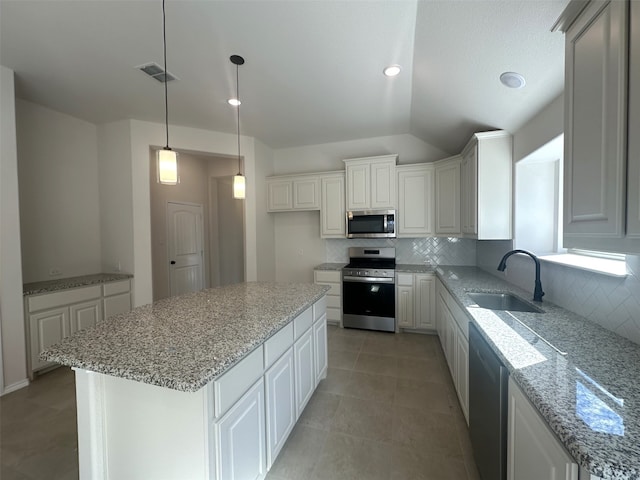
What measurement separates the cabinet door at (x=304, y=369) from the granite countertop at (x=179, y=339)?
319 millimetres

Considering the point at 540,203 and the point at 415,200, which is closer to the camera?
the point at 540,203

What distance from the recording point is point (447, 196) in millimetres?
3459

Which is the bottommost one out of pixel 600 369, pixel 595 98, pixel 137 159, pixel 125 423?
pixel 125 423

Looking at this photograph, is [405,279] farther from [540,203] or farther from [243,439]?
[243,439]

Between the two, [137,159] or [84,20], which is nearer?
[84,20]

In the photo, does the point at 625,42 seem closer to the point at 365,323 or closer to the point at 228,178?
the point at 365,323

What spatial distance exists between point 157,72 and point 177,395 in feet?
9.12

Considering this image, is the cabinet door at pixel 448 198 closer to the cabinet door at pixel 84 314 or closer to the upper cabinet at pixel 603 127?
the upper cabinet at pixel 603 127

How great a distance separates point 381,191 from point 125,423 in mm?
3535

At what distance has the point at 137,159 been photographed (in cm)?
341

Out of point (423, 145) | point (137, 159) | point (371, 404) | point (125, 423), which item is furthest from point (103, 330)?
point (423, 145)

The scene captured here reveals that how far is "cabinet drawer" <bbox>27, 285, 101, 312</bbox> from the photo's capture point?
102 inches

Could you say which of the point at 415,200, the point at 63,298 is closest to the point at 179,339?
the point at 63,298

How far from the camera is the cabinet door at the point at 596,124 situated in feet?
3.00
